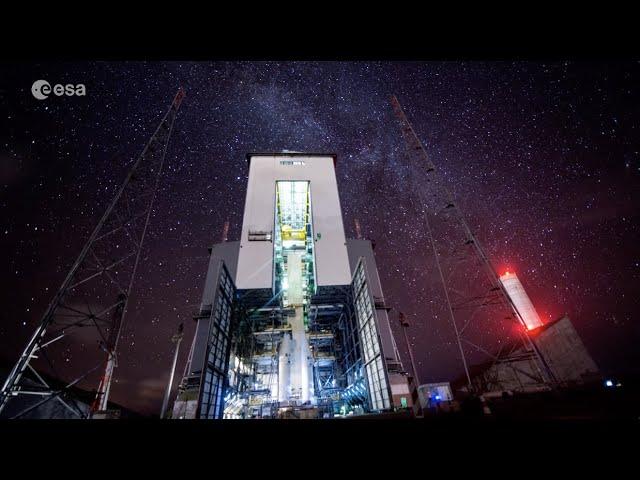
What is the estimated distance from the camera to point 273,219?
21641 mm

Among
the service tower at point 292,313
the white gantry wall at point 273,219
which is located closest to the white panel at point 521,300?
the service tower at point 292,313

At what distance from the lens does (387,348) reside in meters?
19.2

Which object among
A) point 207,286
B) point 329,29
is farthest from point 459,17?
point 207,286

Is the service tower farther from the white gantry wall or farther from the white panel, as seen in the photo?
the white panel

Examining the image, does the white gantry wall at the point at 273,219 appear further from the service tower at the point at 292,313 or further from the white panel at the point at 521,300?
the white panel at the point at 521,300

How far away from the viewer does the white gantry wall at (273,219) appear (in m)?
19.3

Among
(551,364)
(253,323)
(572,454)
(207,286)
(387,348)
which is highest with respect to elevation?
(207,286)

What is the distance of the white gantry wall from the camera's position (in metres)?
19.3

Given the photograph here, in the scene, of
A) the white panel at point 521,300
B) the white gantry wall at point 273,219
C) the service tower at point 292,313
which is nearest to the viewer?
the service tower at point 292,313

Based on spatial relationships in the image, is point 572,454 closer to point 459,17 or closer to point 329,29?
point 459,17

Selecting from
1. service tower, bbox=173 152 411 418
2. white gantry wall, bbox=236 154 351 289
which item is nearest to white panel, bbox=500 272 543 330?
service tower, bbox=173 152 411 418

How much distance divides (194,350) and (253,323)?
5602mm

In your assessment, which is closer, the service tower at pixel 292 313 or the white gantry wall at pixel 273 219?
the service tower at pixel 292 313

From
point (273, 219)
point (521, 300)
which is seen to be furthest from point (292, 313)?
point (521, 300)
